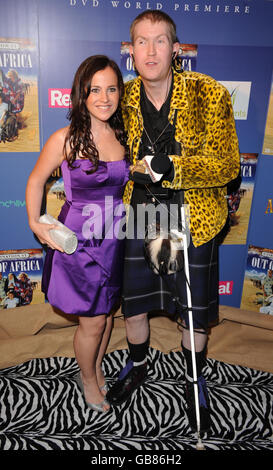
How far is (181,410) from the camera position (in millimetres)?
2238

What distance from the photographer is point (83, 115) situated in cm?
179

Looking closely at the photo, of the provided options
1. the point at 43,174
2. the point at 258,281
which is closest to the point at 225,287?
the point at 258,281

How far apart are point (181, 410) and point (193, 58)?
2.06m

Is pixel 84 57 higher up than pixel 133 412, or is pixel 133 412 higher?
pixel 84 57

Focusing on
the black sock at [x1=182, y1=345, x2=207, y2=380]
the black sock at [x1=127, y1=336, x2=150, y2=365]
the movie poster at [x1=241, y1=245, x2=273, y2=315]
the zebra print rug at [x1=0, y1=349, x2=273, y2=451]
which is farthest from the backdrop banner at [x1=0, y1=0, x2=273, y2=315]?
the black sock at [x1=182, y1=345, x2=207, y2=380]

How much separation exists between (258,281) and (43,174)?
1771 millimetres

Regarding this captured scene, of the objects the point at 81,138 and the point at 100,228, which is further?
the point at 100,228

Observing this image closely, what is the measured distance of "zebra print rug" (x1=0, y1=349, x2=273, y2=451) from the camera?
201 cm

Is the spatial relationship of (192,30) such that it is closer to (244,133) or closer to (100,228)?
(244,133)

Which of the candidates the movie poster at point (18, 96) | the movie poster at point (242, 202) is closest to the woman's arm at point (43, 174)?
the movie poster at point (18, 96)

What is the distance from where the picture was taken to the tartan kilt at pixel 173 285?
6.43 ft

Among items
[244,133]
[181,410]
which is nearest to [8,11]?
[244,133]

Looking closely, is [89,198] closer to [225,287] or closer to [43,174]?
[43,174]

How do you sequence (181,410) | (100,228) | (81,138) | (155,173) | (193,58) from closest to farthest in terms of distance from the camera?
(155,173)
(81,138)
(100,228)
(181,410)
(193,58)
